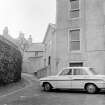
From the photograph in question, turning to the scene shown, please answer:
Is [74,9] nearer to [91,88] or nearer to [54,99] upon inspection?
[91,88]

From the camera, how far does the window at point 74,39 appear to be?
50.6ft

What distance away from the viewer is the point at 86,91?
1112cm

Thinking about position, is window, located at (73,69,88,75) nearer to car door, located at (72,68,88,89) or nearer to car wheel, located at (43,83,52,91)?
car door, located at (72,68,88,89)

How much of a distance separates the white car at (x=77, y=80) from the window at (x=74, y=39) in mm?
4358

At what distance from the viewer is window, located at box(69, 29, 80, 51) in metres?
15.4

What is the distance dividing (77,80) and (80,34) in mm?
5644

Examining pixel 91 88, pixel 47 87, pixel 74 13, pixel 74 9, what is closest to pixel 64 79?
pixel 47 87

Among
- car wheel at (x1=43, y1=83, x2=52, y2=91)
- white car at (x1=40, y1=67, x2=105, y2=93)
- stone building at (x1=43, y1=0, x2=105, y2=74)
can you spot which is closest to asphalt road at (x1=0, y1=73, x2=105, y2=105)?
white car at (x1=40, y1=67, x2=105, y2=93)

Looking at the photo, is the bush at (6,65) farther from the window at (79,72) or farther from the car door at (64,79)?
the window at (79,72)

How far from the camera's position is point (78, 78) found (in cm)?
1078

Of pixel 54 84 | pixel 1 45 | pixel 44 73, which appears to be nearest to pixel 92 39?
pixel 54 84

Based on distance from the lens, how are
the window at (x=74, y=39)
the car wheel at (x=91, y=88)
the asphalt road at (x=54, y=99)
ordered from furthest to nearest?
the window at (x=74, y=39) → the car wheel at (x=91, y=88) → the asphalt road at (x=54, y=99)

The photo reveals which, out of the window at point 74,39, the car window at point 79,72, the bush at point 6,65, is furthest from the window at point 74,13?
the car window at point 79,72

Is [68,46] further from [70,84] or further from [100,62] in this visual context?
[70,84]
